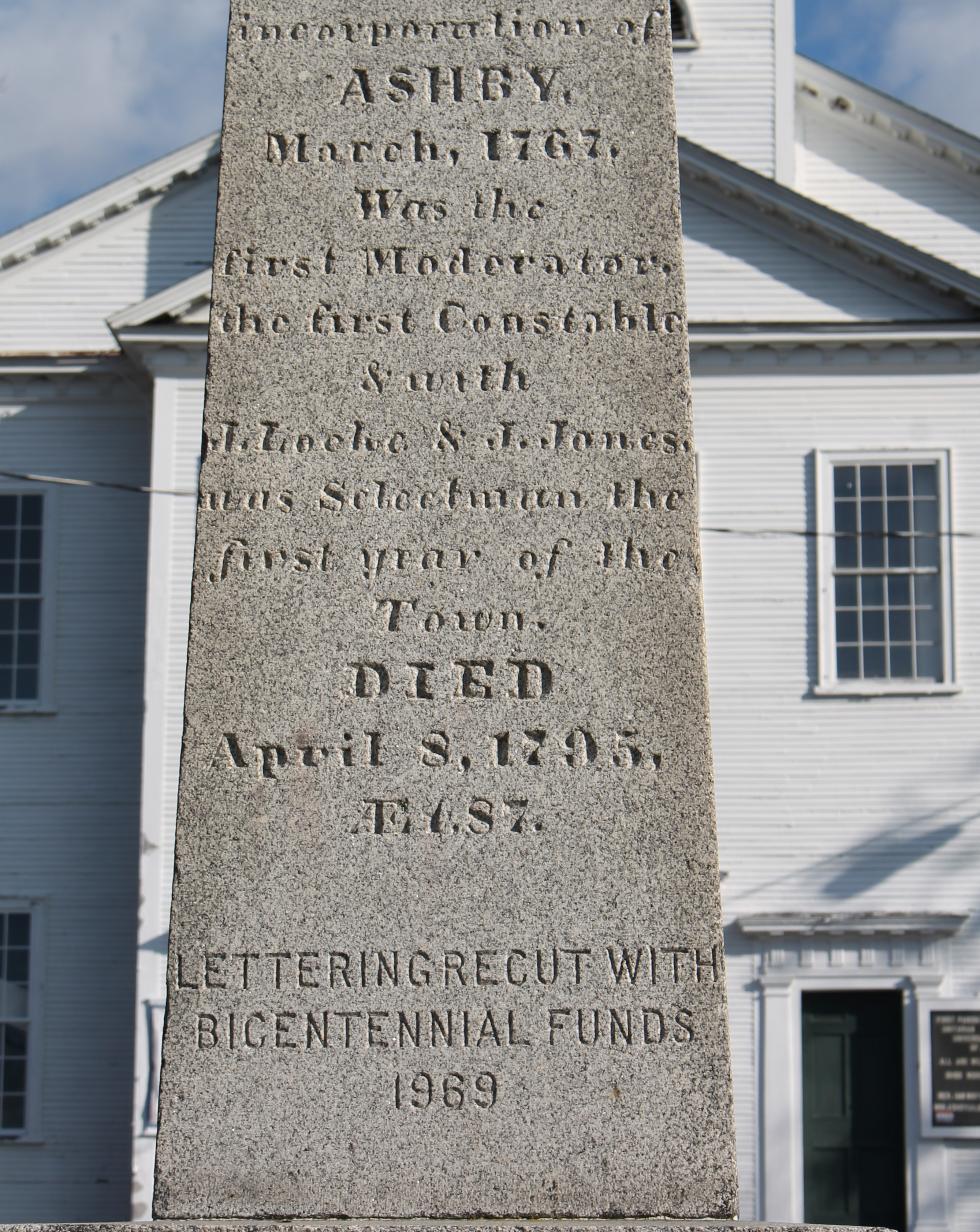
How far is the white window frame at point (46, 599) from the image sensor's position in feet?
74.0

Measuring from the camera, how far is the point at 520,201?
5832 millimetres

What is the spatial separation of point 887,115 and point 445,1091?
848 inches

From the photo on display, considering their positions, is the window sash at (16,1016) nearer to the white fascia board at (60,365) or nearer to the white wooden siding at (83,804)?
the white wooden siding at (83,804)

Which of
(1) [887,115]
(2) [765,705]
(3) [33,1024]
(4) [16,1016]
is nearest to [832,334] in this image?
(2) [765,705]

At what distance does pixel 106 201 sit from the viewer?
936 inches

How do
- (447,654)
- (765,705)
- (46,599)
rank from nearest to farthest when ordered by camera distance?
(447,654), (765,705), (46,599)

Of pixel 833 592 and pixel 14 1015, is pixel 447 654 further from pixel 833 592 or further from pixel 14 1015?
pixel 14 1015

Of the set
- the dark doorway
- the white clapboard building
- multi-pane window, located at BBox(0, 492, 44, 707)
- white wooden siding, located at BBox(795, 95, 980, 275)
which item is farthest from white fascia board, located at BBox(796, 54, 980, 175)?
multi-pane window, located at BBox(0, 492, 44, 707)

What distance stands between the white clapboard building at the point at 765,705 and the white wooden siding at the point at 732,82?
2.70m

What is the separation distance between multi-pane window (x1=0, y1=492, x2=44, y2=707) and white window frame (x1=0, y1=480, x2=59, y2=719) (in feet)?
0.22

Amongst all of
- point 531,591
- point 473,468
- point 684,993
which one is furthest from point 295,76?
point 684,993

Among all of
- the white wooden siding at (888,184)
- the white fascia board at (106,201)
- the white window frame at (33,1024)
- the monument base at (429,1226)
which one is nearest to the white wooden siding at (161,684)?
the white window frame at (33,1024)

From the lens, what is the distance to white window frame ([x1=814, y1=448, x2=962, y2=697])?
21109mm

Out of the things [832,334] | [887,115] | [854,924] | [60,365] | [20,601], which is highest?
[887,115]
